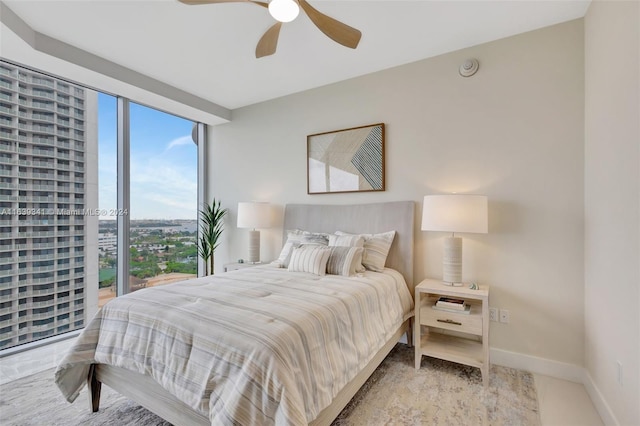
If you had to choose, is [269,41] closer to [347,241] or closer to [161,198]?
[347,241]

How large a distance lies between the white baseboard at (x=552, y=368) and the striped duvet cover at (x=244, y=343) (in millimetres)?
1093

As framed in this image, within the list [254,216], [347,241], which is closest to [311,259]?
[347,241]

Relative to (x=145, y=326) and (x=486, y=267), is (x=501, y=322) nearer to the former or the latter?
(x=486, y=267)

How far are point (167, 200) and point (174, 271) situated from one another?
972 millimetres

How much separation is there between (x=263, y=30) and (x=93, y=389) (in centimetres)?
287

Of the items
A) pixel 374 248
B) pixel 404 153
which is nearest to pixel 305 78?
A: pixel 404 153

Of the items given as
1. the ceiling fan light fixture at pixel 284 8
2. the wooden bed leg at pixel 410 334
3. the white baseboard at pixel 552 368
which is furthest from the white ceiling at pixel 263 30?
the white baseboard at pixel 552 368

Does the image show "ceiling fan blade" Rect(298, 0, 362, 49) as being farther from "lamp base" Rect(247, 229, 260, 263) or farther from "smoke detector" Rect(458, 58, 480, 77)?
"lamp base" Rect(247, 229, 260, 263)

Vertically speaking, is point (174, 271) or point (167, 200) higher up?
point (167, 200)

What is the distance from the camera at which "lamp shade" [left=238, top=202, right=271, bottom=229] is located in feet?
12.1

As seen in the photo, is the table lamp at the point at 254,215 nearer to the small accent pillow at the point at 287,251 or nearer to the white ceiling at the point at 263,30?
the small accent pillow at the point at 287,251

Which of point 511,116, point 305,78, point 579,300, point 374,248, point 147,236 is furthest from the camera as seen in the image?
point 147,236

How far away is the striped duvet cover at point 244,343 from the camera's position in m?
1.27

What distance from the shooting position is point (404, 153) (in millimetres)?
3037
